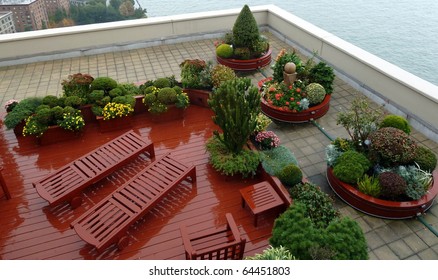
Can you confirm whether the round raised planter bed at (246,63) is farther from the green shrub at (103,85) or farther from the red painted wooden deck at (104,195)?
→ the green shrub at (103,85)

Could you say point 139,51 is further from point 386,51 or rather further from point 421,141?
point 386,51

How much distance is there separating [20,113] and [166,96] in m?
3.45

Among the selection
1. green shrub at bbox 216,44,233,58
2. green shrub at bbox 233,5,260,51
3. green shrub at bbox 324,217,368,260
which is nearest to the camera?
green shrub at bbox 324,217,368,260

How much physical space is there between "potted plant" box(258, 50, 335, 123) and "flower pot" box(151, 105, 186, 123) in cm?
220

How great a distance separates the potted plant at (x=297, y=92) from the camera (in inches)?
347

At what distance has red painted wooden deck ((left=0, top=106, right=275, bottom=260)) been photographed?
5812 mm

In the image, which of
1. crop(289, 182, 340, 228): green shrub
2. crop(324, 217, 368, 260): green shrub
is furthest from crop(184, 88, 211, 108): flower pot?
crop(324, 217, 368, 260): green shrub

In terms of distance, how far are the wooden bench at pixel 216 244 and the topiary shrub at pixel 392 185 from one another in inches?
109

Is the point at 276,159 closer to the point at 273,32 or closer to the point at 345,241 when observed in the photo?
the point at 345,241

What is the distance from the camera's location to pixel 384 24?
124 ft

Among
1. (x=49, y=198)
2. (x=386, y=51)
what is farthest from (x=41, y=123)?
(x=386, y=51)

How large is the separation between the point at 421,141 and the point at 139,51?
9.74 metres

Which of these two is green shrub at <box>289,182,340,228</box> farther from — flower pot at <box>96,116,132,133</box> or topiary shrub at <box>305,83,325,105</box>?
flower pot at <box>96,116,132,133</box>


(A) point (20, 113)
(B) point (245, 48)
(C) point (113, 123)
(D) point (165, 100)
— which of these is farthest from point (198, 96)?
(A) point (20, 113)
